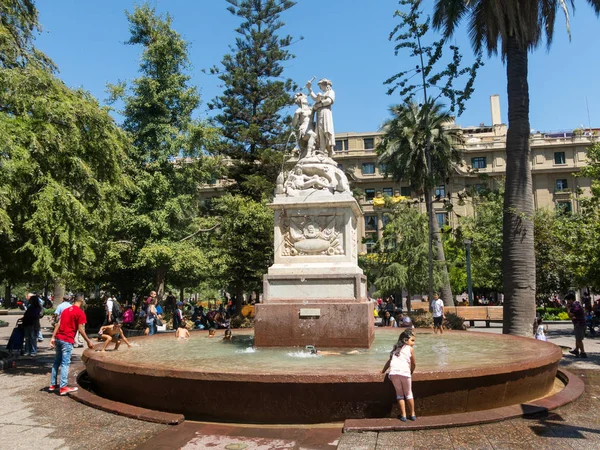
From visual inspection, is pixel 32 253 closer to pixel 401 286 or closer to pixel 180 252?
pixel 180 252

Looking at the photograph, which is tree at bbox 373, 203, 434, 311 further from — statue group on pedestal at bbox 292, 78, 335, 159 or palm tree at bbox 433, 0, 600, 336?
statue group on pedestal at bbox 292, 78, 335, 159

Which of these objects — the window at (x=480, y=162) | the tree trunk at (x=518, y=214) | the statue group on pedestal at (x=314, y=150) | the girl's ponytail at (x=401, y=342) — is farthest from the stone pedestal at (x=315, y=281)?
the window at (x=480, y=162)

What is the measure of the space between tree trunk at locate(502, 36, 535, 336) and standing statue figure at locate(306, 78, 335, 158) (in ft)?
22.3

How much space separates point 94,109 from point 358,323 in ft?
24.8

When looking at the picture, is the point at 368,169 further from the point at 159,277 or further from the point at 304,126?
the point at 304,126

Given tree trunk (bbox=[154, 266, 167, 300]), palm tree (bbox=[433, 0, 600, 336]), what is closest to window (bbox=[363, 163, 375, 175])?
tree trunk (bbox=[154, 266, 167, 300])

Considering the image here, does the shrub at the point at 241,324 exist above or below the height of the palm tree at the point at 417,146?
below

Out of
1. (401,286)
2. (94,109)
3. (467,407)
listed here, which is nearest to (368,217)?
(401,286)

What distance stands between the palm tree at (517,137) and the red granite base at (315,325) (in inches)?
271

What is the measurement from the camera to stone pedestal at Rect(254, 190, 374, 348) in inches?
371

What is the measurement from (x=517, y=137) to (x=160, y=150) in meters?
17.6

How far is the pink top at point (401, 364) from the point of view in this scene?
5.54m

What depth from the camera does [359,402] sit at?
225 inches

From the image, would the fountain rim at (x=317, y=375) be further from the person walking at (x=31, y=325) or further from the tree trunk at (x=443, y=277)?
the tree trunk at (x=443, y=277)
